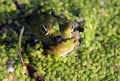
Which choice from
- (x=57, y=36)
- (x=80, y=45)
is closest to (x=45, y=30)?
(x=57, y=36)

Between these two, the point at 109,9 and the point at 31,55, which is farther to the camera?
the point at 109,9

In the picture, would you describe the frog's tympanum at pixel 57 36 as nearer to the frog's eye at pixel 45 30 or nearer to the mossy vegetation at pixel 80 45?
the frog's eye at pixel 45 30

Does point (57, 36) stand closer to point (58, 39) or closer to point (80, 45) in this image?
point (58, 39)

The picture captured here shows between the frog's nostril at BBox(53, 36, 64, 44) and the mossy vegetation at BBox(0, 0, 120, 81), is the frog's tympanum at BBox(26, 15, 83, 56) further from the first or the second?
the mossy vegetation at BBox(0, 0, 120, 81)

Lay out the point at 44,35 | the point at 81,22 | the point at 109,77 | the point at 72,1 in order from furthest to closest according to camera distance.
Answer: the point at 72,1, the point at 81,22, the point at 109,77, the point at 44,35

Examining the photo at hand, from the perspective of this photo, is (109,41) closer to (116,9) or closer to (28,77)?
(116,9)

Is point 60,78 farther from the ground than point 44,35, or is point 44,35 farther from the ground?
point 44,35

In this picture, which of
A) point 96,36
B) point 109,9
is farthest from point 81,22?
point 109,9
